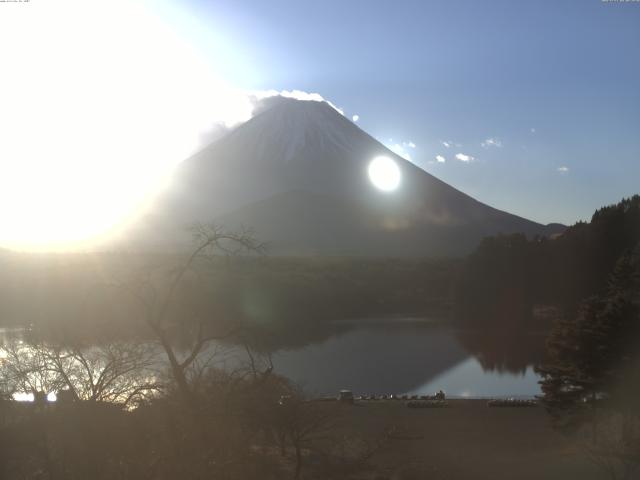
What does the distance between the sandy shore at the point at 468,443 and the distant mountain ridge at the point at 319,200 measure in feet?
212

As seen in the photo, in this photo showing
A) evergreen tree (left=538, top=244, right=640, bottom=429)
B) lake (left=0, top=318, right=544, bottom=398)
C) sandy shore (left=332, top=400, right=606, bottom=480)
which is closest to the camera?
sandy shore (left=332, top=400, right=606, bottom=480)

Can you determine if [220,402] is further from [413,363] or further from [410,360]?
[410,360]

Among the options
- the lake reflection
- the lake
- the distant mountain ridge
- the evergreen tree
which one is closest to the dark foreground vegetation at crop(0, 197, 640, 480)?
the evergreen tree

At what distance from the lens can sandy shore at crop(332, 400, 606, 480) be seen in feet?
30.1

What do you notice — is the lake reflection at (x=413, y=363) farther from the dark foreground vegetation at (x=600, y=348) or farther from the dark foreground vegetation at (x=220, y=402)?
the dark foreground vegetation at (x=600, y=348)

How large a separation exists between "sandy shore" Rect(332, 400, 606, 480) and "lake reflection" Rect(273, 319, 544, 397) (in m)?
2.33

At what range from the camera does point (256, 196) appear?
9562cm

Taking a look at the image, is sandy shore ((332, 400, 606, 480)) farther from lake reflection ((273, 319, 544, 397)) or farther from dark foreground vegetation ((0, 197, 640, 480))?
lake reflection ((273, 319, 544, 397))

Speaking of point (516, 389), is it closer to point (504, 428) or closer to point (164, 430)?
point (504, 428)

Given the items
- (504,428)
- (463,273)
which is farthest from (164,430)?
(463,273)

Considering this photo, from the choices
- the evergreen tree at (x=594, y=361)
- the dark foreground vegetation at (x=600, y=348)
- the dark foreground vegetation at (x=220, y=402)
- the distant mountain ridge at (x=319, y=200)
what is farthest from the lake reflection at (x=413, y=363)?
the distant mountain ridge at (x=319, y=200)

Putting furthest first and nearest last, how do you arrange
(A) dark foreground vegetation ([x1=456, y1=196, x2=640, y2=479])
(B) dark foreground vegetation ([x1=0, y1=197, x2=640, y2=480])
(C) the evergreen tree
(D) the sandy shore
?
1. (C) the evergreen tree
2. (A) dark foreground vegetation ([x1=456, y1=196, x2=640, y2=479])
3. (D) the sandy shore
4. (B) dark foreground vegetation ([x1=0, y1=197, x2=640, y2=480])

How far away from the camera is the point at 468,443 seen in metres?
11.4

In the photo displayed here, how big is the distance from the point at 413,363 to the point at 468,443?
34.7 ft
